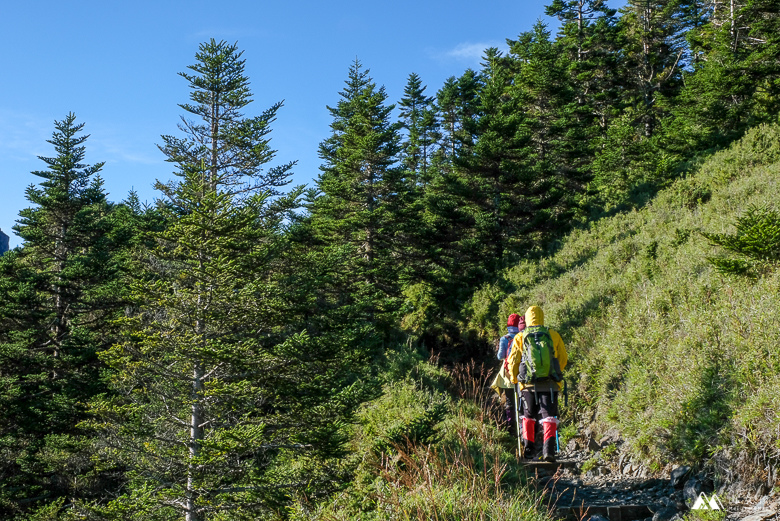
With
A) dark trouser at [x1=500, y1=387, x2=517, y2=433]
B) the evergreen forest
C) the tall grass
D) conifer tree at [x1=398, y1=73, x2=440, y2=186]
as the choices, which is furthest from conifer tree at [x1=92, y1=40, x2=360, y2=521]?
conifer tree at [x1=398, y1=73, x2=440, y2=186]

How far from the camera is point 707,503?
491 centimetres

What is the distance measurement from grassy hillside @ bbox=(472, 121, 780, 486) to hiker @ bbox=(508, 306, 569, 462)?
4.45 feet

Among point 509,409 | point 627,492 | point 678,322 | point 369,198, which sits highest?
point 369,198

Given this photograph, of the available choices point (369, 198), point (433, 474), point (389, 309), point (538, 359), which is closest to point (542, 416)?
point (538, 359)

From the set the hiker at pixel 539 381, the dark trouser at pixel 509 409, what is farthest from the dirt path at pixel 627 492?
the dark trouser at pixel 509 409

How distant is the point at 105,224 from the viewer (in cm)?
2408

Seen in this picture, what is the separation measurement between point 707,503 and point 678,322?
144 inches

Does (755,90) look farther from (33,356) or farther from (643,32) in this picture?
(33,356)

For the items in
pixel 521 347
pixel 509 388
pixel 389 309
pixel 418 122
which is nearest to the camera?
pixel 521 347

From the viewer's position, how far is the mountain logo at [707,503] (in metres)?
4.82

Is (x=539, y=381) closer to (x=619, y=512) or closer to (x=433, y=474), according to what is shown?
(x=619, y=512)

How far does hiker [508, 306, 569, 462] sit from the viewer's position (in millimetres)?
6465

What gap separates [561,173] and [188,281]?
19403mm

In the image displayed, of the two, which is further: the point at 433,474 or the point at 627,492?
the point at 627,492
